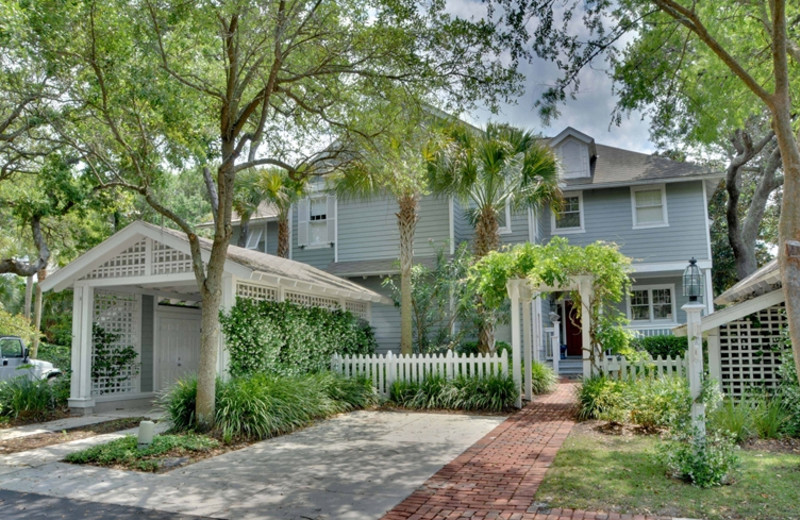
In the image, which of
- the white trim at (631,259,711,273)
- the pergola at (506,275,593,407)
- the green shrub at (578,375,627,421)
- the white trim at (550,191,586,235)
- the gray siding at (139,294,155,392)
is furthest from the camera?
the white trim at (550,191,586,235)

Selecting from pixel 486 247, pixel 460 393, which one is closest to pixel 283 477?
pixel 460 393

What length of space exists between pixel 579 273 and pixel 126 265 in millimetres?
9430

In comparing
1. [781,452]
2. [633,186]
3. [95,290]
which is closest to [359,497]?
[781,452]

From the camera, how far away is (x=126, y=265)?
13.0m

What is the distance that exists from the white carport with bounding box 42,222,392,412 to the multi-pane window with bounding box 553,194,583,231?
8214 mm

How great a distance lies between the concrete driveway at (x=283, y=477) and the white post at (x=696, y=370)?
121 inches

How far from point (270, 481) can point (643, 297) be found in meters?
16.7

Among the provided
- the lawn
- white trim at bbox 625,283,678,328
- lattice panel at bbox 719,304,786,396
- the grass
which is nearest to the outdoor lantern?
lattice panel at bbox 719,304,786,396

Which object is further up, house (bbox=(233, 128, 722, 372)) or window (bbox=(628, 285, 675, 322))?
house (bbox=(233, 128, 722, 372))

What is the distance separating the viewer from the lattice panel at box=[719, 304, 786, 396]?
996 cm

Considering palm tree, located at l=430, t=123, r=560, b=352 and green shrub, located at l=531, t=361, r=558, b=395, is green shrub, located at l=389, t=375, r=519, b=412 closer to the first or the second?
green shrub, located at l=531, t=361, r=558, b=395

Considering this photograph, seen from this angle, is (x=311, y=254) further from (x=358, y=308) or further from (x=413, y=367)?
(x=413, y=367)

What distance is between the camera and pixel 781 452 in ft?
26.0

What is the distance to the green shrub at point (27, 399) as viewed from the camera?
12.1 meters
